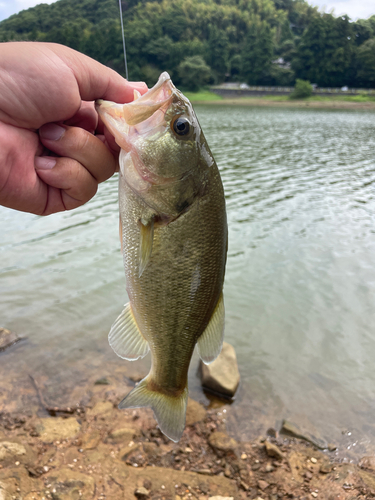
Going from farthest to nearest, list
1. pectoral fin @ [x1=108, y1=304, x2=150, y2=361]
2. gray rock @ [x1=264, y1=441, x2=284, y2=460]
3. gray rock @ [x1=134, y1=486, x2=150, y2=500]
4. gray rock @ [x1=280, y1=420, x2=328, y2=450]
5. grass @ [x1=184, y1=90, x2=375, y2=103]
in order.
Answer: grass @ [x1=184, y1=90, x2=375, y2=103] < gray rock @ [x1=280, y1=420, x2=328, y2=450] < gray rock @ [x1=264, y1=441, x2=284, y2=460] < gray rock @ [x1=134, y1=486, x2=150, y2=500] < pectoral fin @ [x1=108, y1=304, x2=150, y2=361]

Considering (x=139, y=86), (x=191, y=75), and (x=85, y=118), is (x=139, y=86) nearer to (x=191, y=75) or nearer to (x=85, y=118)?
(x=85, y=118)

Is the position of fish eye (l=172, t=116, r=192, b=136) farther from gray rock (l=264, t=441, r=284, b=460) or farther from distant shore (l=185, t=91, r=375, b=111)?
distant shore (l=185, t=91, r=375, b=111)

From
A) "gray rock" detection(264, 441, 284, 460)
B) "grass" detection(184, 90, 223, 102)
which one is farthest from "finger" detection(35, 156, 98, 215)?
"grass" detection(184, 90, 223, 102)

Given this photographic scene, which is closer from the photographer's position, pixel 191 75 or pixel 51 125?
pixel 51 125

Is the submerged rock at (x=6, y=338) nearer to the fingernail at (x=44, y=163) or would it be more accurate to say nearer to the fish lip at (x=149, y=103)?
the fingernail at (x=44, y=163)

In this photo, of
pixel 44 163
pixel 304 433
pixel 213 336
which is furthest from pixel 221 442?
pixel 44 163

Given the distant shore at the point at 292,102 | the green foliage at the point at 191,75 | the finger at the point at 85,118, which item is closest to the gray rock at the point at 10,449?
the finger at the point at 85,118
